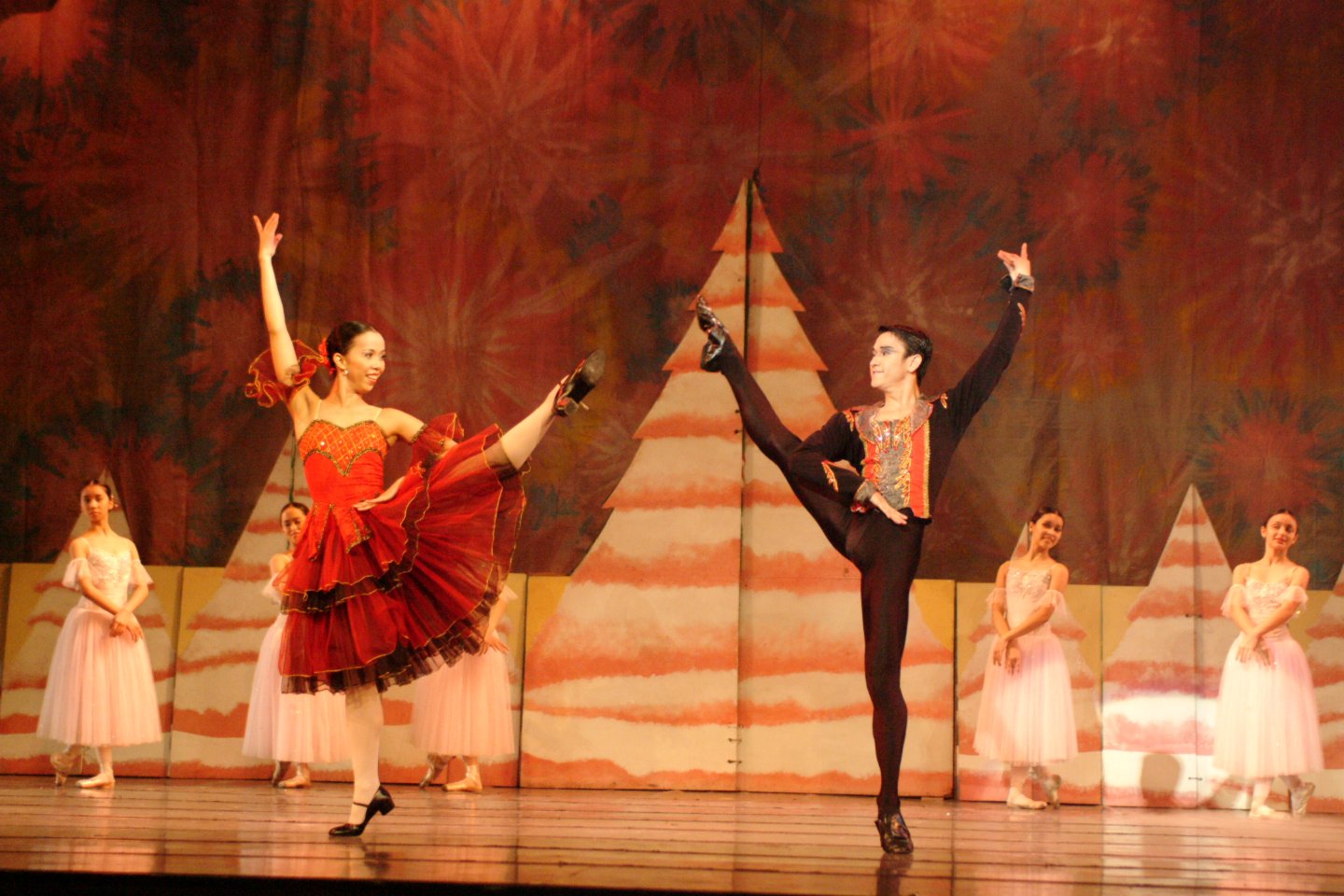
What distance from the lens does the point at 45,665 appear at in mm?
6477

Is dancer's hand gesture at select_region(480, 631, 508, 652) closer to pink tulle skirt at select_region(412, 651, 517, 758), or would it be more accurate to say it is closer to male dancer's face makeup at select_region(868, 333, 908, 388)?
pink tulle skirt at select_region(412, 651, 517, 758)

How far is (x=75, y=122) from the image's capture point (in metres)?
6.69

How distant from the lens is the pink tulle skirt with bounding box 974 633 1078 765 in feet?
19.0

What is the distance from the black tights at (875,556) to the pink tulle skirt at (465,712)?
242 cm

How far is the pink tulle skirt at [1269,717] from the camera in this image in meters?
5.79

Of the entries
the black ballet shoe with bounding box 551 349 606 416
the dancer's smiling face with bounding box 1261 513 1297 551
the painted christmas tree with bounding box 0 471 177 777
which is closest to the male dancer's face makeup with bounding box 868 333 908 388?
the black ballet shoe with bounding box 551 349 606 416

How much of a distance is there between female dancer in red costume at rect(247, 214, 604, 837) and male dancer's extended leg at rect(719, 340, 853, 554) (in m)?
0.49

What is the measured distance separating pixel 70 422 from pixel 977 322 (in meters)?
4.27

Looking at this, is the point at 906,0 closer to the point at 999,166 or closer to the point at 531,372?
the point at 999,166

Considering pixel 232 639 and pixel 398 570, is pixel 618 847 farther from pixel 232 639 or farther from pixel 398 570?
pixel 232 639

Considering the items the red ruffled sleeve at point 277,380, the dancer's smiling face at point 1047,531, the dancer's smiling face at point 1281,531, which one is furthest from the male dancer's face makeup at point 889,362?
the dancer's smiling face at point 1281,531

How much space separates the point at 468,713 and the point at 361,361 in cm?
240

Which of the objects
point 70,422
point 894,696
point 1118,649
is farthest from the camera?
point 70,422

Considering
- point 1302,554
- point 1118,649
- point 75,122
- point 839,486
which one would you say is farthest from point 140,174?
point 1302,554
